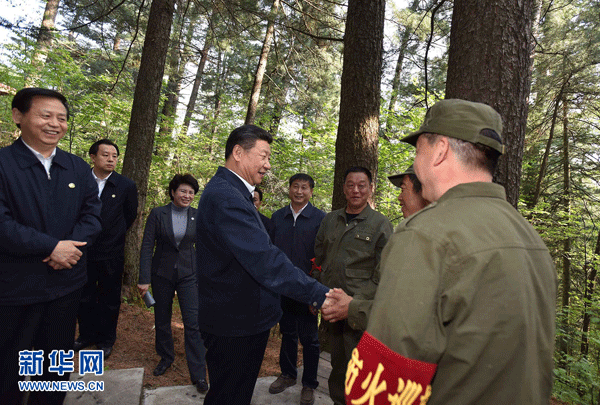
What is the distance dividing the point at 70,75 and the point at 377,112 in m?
8.40

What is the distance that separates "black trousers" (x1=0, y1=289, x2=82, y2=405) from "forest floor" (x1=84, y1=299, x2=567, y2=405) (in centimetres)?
129

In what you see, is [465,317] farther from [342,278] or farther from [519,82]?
[342,278]

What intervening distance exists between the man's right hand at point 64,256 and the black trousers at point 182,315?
1.47 m

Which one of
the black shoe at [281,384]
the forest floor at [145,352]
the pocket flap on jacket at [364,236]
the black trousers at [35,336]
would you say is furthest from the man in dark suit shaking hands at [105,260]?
the pocket flap on jacket at [364,236]

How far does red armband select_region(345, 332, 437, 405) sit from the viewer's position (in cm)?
100

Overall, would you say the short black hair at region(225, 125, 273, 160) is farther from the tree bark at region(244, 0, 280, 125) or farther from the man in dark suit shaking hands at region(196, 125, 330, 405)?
the tree bark at region(244, 0, 280, 125)

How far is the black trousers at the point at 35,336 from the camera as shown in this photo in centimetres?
222

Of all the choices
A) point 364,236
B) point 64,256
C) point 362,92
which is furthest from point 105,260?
point 362,92

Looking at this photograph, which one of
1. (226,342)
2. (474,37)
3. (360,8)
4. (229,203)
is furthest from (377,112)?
(226,342)

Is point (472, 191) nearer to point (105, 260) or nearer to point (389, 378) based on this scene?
point (389, 378)

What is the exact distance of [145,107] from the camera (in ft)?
19.2

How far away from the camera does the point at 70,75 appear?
877 centimetres

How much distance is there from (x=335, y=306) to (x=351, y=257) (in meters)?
1.02

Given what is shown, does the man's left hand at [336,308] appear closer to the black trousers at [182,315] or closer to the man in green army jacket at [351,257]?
the man in green army jacket at [351,257]
